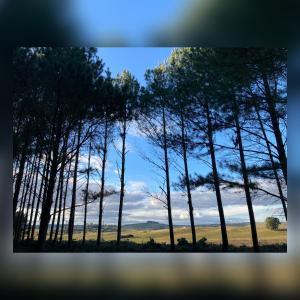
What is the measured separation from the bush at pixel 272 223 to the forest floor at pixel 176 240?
53 millimetres

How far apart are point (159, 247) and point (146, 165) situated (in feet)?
4.37

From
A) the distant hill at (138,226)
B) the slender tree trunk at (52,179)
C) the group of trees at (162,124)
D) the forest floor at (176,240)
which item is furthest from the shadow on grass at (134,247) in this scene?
the slender tree trunk at (52,179)

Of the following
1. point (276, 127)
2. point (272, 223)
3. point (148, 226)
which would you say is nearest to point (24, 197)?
point (148, 226)

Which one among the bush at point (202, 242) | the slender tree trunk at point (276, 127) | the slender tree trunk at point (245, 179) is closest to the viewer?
the slender tree trunk at point (276, 127)

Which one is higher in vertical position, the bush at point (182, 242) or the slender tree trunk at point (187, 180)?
the slender tree trunk at point (187, 180)

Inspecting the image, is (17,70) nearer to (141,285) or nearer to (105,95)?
(105,95)

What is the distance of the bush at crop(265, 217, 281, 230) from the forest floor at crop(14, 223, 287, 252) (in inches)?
2.1

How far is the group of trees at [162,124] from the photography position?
22.0ft

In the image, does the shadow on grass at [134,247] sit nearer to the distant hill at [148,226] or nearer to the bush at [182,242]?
the bush at [182,242]

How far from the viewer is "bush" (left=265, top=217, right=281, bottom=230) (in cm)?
675

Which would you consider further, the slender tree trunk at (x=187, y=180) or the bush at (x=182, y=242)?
the bush at (x=182, y=242)

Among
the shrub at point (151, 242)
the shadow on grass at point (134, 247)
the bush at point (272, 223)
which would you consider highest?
the bush at point (272, 223)

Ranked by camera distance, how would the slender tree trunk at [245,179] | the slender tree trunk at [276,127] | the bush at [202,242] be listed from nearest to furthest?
the slender tree trunk at [276,127]
the slender tree trunk at [245,179]
the bush at [202,242]

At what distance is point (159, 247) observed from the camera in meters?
7.09
